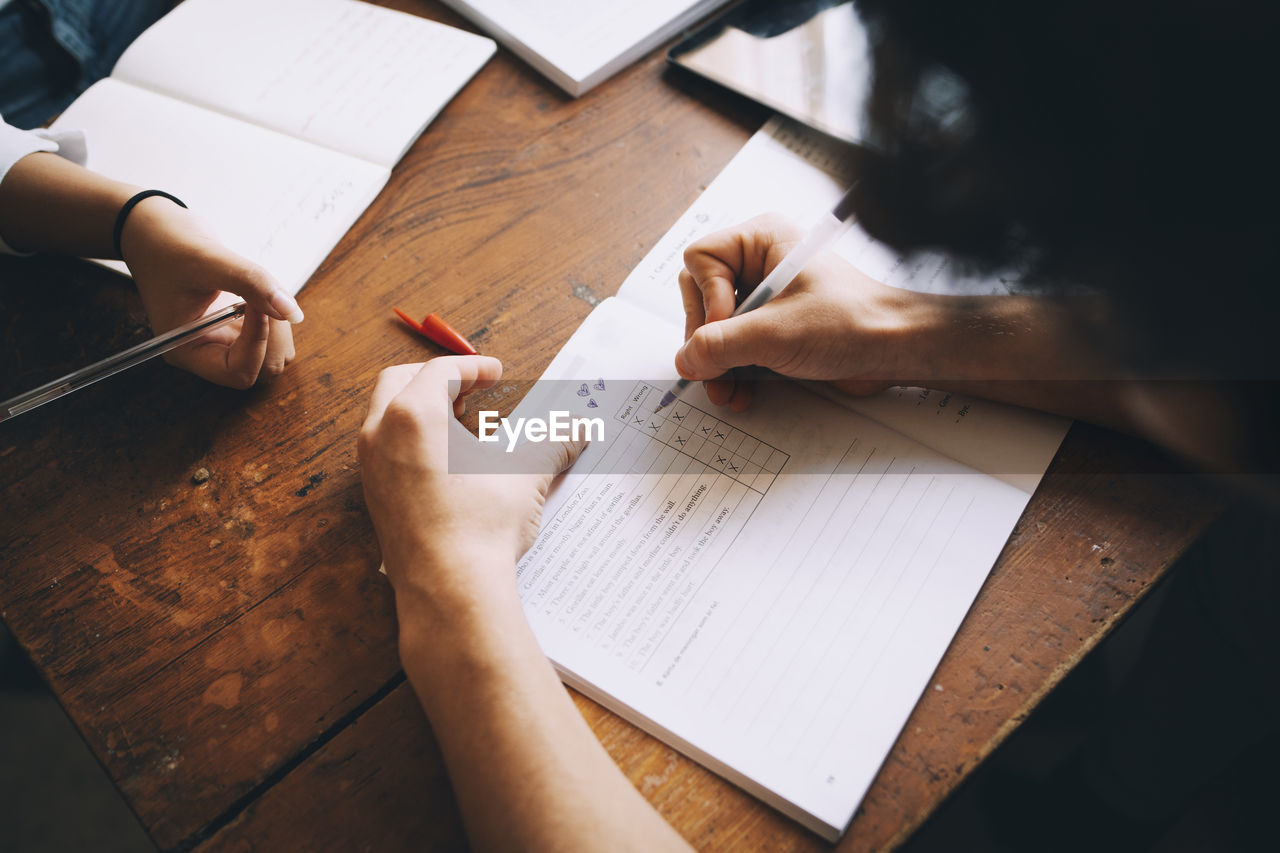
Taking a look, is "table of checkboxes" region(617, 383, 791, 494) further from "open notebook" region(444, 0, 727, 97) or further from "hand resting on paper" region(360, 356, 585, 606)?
"open notebook" region(444, 0, 727, 97)

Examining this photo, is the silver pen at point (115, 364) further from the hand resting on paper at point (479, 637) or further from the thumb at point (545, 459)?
the thumb at point (545, 459)

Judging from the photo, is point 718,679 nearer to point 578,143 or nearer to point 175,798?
point 175,798

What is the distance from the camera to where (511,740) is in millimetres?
446

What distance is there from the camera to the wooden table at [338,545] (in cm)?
50

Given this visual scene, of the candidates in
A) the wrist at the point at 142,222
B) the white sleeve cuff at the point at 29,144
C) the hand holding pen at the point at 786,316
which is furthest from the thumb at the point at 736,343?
the white sleeve cuff at the point at 29,144

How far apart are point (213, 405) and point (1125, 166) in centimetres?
69

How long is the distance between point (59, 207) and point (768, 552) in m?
0.74

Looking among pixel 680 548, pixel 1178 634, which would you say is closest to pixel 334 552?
pixel 680 548

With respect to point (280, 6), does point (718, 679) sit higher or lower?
lower

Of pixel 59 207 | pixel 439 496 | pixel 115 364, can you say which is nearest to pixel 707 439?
pixel 439 496

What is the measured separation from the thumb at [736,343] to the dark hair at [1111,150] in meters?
0.27

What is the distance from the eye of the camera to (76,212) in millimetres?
671

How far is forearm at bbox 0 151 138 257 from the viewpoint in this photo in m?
0.67

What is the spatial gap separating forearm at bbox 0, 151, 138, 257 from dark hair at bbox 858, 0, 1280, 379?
717mm
